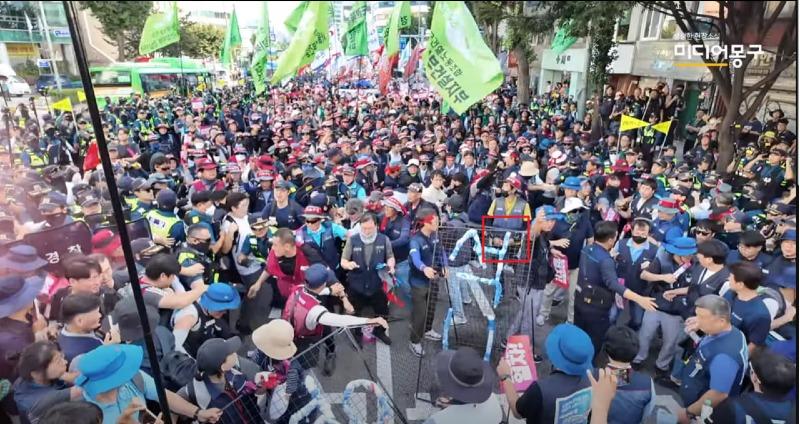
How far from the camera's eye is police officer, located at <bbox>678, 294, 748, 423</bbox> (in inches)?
109

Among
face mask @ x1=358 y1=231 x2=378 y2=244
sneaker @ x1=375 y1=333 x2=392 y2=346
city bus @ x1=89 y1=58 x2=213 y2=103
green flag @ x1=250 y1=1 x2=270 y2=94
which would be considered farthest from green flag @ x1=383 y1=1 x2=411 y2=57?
city bus @ x1=89 y1=58 x2=213 y2=103

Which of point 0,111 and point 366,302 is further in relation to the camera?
point 0,111

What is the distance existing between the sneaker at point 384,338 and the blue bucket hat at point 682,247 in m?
2.84

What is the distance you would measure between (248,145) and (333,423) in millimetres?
9980

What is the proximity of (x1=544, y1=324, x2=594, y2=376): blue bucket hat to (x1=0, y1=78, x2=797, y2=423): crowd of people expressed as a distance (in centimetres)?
1

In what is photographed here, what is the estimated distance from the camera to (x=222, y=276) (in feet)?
15.9

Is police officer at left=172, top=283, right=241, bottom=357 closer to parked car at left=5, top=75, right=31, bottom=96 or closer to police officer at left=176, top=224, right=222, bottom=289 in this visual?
police officer at left=176, top=224, right=222, bottom=289

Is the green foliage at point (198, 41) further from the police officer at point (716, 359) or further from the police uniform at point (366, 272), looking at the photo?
the police officer at point (716, 359)

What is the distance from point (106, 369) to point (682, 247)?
4.39 meters

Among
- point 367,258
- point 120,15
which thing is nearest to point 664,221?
point 367,258

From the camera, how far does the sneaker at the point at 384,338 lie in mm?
4953

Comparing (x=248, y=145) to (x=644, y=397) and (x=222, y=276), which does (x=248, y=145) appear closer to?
(x=222, y=276)

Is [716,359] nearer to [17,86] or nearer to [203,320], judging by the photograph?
[203,320]

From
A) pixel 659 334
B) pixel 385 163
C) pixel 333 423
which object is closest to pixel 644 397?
pixel 333 423
